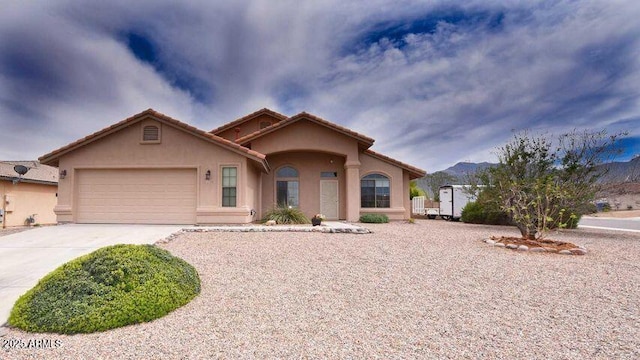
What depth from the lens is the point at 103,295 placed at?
11.5 feet

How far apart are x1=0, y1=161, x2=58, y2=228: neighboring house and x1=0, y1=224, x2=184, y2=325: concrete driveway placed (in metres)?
8.23

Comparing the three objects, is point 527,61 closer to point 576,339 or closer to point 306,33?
point 306,33

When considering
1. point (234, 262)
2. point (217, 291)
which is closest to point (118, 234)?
point (234, 262)

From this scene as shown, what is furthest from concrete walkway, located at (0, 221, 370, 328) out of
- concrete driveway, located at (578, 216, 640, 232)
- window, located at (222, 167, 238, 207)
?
concrete driveway, located at (578, 216, 640, 232)

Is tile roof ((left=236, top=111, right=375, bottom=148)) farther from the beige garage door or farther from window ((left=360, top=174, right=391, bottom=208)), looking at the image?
the beige garage door

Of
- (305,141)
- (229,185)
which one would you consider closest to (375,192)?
(305,141)

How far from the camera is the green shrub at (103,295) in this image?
10.7 ft

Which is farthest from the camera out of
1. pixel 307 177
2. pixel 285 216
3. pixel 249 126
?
pixel 249 126

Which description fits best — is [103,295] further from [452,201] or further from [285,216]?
[452,201]

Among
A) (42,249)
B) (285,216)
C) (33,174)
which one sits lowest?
(42,249)

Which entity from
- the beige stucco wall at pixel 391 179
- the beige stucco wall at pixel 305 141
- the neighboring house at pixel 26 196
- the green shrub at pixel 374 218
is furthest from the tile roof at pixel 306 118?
the neighboring house at pixel 26 196

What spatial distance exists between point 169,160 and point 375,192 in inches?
393

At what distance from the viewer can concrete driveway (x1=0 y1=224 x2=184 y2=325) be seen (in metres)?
4.71

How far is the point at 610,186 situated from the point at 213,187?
15.5m
